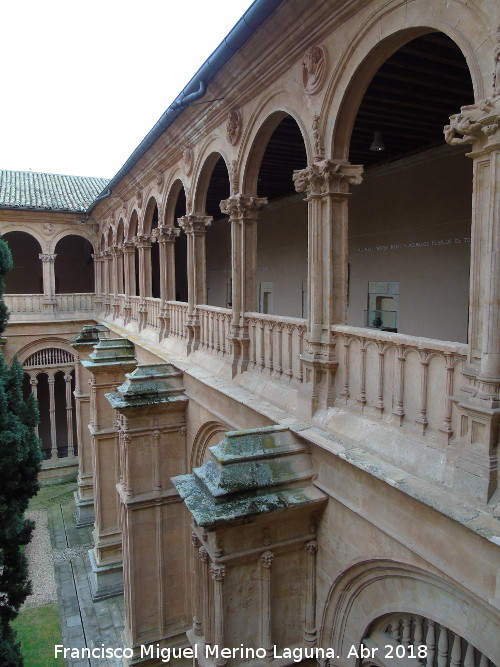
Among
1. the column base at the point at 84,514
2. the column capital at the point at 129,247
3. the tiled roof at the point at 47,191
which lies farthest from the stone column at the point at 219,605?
the tiled roof at the point at 47,191

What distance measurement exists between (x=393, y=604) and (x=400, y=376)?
5.57ft

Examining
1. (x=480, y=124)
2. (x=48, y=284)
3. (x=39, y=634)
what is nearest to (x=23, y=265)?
(x=48, y=284)

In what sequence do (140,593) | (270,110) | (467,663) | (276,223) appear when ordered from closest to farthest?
(467,663), (270,110), (140,593), (276,223)

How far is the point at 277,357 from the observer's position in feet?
18.4

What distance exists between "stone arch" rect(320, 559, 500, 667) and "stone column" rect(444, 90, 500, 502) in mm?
707

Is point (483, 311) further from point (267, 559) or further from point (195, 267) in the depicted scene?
point (195, 267)

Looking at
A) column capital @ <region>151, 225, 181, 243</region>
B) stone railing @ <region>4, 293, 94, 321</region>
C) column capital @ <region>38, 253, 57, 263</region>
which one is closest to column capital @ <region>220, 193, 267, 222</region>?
column capital @ <region>151, 225, 181, 243</region>

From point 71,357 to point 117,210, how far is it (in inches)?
262

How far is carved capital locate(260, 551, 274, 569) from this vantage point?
4.44 metres

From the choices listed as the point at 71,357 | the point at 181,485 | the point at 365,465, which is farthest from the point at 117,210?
the point at 365,465

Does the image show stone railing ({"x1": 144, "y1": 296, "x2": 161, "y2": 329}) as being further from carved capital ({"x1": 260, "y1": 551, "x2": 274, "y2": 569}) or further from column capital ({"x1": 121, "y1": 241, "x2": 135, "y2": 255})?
carved capital ({"x1": 260, "y1": 551, "x2": 274, "y2": 569})

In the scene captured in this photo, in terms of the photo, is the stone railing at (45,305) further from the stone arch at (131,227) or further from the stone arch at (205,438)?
the stone arch at (205,438)

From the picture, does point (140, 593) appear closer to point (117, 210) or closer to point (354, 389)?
point (354, 389)

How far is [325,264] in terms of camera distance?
4707mm
